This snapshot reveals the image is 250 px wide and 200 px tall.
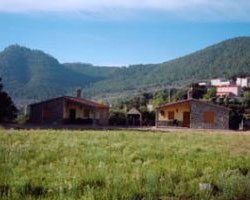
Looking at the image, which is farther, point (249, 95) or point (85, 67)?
point (85, 67)

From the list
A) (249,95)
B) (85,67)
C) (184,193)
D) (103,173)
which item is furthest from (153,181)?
(85,67)

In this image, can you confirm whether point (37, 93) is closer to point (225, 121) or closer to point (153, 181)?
point (225, 121)

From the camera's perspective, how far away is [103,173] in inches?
328

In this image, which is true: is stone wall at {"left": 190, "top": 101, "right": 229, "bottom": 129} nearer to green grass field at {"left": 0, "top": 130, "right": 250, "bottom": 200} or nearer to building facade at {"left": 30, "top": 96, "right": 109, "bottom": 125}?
building facade at {"left": 30, "top": 96, "right": 109, "bottom": 125}

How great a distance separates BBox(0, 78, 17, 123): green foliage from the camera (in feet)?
120

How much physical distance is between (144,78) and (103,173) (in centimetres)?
10524

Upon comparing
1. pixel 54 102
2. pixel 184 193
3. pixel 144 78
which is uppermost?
pixel 144 78

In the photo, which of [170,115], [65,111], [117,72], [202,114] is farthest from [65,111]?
[117,72]

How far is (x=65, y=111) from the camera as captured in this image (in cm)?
3966

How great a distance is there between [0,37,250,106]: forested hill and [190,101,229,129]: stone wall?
55789 millimetres

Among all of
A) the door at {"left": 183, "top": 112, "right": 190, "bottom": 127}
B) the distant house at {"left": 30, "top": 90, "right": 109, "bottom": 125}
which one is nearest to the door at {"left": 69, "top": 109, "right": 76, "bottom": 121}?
the distant house at {"left": 30, "top": 90, "right": 109, "bottom": 125}

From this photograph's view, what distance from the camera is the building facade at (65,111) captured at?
39.2 m

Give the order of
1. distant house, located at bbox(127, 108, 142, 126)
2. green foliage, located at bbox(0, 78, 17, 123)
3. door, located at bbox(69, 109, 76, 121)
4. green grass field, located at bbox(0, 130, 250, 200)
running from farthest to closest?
1. distant house, located at bbox(127, 108, 142, 126)
2. door, located at bbox(69, 109, 76, 121)
3. green foliage, located at bbox(0, 78, 17, 123)
4. green grass field, located at bbox(0, 130, 250, 200)

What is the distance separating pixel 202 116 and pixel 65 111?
13226 mm
